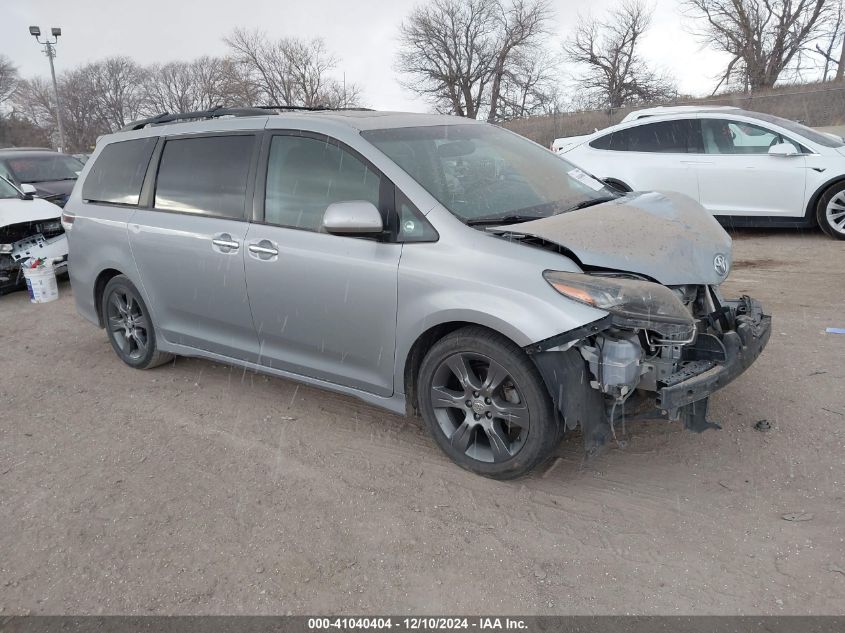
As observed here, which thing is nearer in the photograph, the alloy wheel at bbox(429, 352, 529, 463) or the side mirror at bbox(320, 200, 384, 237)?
the alloy wheel at bbox(429, 352, 529, 463)

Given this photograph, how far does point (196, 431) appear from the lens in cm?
416

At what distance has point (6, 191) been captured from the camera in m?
9.06

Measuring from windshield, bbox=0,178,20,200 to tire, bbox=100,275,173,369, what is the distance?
4931 millimetres

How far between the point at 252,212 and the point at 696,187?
22.5 ft

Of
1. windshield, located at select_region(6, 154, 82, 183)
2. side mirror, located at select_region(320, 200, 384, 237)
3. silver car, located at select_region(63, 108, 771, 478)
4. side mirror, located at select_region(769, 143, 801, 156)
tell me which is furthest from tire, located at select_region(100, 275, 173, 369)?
windshield, located at select_region(6, 154, 82, 183)

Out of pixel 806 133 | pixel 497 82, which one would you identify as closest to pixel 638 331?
pixel 806 133

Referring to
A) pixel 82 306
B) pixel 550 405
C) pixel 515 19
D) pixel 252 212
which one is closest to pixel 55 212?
pixel 82 306

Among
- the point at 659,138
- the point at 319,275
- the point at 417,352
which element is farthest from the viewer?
the point at 659,138

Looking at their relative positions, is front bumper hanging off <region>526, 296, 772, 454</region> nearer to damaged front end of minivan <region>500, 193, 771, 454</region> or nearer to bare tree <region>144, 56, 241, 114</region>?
damaged front end of minivan <region>500, 193, 771, 454</region>

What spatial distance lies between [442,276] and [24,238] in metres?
7.31

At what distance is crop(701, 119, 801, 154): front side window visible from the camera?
8.56 meters

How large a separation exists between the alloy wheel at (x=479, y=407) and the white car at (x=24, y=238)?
6.91 m

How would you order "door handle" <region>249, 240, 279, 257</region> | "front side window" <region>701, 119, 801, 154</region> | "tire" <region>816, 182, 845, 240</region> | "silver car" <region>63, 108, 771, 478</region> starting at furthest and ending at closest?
"front side window" <region>701, 119, 801, 154</region>
"tire" <region>816, 182, 845, 240</region>
"door handle" <region>249, 240, 279, 257</region>
"silver car" <region>63, 108, 771, 478</region>

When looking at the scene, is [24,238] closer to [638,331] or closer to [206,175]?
[206,175]
